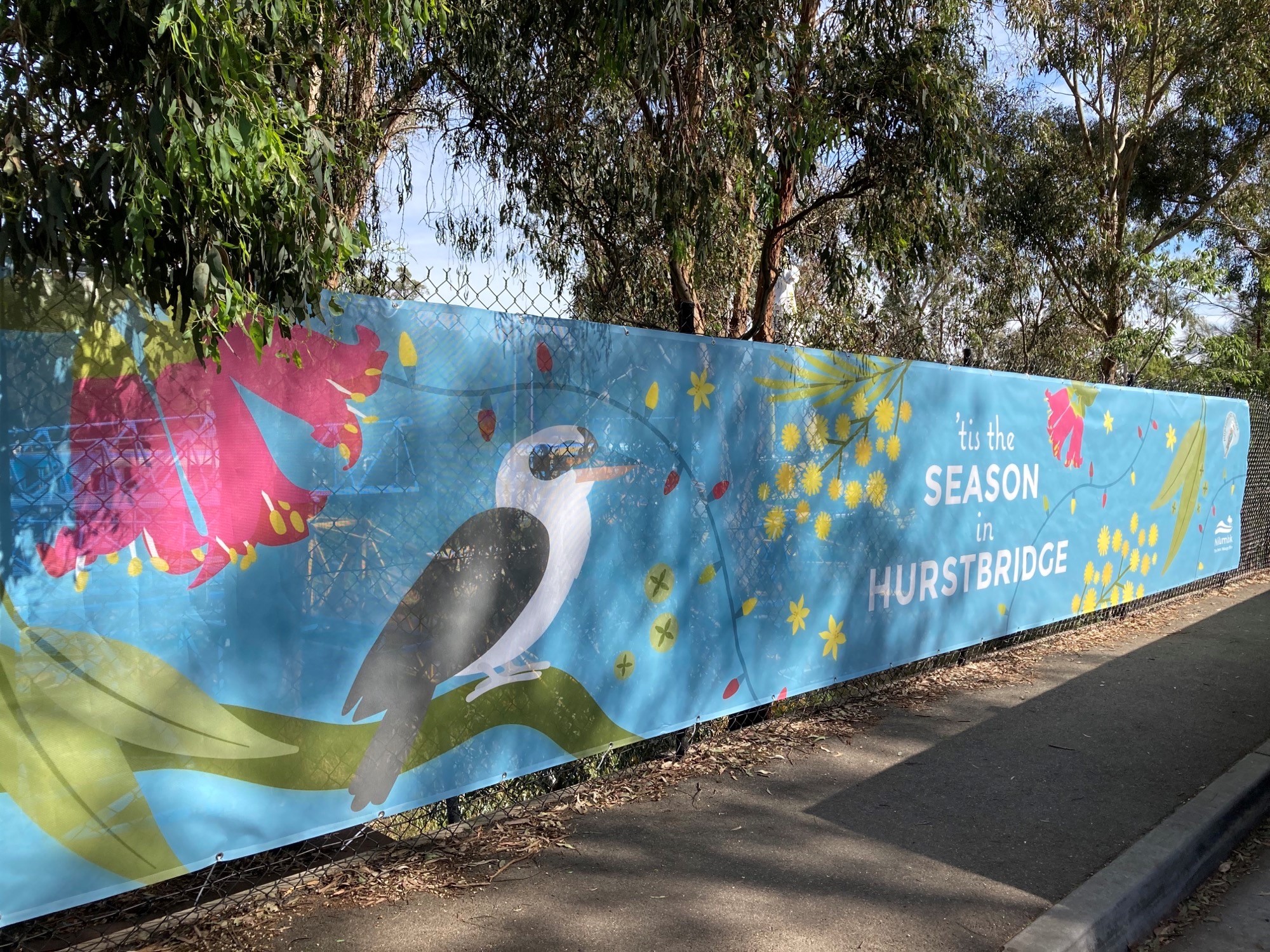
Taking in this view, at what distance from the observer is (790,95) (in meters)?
6.98

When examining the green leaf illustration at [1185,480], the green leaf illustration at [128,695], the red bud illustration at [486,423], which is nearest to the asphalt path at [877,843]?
the green leaf illustration at [128,695]

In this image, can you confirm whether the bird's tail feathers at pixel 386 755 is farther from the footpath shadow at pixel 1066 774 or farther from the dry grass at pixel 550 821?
the footpath shadow at pixel 1066 774

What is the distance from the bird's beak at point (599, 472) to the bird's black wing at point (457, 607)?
30 cm

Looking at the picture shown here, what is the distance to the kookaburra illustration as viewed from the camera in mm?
3750

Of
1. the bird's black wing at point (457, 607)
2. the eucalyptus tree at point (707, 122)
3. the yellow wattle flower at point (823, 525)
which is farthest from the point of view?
the eucalyptus tree at point (707, 122)

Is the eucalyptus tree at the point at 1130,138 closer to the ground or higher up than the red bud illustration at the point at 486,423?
higher up

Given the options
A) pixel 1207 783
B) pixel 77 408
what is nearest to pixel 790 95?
pixel 1207 783

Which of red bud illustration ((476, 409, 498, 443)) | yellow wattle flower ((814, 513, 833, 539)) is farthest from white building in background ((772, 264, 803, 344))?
red bud illustration ((476, 409, 498, 443))

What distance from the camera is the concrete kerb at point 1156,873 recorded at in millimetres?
3643

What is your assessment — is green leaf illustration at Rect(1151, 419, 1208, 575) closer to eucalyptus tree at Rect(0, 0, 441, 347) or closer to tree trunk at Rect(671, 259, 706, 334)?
tree trunk at Rect(671, 259, 706, 334)

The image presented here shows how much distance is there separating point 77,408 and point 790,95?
17.6 ft

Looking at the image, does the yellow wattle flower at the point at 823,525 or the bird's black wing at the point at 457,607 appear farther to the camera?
the yellow wattle flower at the point at 823,525

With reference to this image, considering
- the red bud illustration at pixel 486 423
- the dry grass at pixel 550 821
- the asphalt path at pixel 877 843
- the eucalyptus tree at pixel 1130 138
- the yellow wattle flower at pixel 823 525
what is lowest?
the dry grass at pixel 550 821

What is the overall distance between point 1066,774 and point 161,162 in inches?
196
